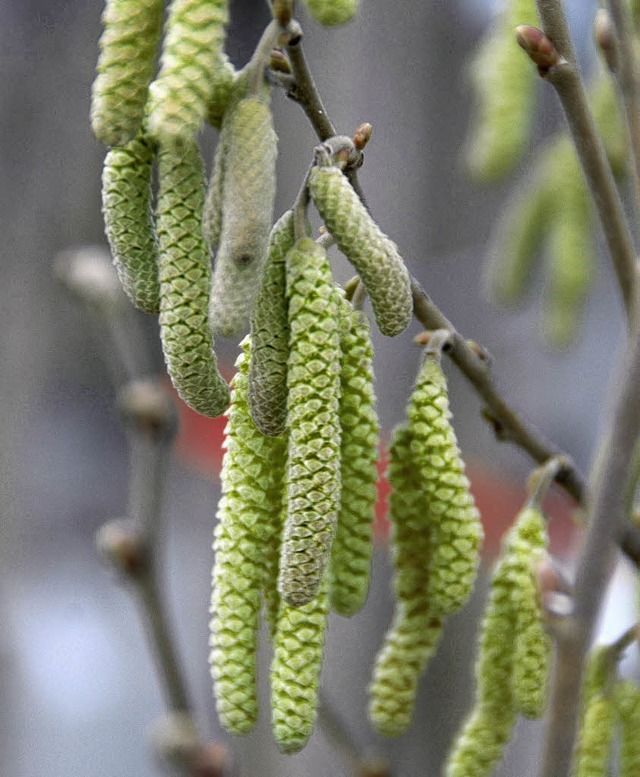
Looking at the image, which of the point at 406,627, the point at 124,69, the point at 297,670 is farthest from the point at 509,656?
the point at 124,69

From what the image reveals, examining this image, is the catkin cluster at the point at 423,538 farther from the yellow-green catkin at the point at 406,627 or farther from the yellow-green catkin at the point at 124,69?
the yellow-green catkin at the point at 124,69

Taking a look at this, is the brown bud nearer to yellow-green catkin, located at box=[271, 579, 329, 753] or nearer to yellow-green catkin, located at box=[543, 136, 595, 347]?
yellow-green catkin, located at box=[271, 579, 329, 753]

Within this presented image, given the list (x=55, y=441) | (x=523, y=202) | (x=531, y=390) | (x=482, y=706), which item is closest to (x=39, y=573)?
(x=55, y=441)

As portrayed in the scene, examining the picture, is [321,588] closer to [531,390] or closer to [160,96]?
[160,96]

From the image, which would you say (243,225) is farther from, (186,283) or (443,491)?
(443,491)

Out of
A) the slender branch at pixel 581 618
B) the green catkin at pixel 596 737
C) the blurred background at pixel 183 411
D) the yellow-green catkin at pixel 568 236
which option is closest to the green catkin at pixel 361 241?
the slender branch at pixel 581 618
